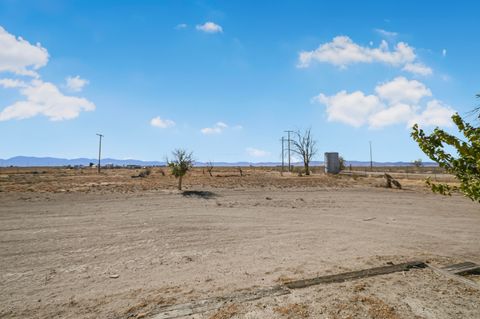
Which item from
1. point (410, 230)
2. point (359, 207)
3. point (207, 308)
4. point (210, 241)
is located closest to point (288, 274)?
point (207, 308)

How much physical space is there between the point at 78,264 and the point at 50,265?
2.36 feet

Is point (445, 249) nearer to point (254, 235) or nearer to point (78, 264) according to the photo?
point (254, 235)

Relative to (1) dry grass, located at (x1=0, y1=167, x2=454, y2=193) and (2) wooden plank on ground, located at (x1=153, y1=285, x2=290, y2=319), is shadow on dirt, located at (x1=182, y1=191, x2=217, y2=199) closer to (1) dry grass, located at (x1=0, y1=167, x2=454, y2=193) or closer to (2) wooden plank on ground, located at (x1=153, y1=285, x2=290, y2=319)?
(1) dry grass, located at (x1=0, y1=167, x2=454, y2=193)

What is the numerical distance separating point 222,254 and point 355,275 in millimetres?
3954

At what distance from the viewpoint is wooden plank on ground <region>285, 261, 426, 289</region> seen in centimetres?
684

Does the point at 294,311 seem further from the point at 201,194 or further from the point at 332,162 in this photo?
the point at 332,162

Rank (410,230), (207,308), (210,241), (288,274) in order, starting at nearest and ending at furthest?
(207,308)
(288,274)
(210,241)
(410,230)

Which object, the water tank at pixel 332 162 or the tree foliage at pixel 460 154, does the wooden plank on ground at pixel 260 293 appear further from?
the water tank at pixel 332 162

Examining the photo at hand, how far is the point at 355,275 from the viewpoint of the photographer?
731 cm

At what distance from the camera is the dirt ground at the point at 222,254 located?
19.9ft

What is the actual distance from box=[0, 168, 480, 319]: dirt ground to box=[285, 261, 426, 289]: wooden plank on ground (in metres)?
0.25

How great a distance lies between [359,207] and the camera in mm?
19297

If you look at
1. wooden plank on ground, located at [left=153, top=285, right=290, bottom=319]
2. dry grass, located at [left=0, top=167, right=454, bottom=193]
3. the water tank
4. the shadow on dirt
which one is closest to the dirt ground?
wooden plank on ground, located at [left=153, top=285, right=290, bottom=319]

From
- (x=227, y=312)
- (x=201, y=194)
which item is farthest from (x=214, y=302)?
(x=201, y=194)
